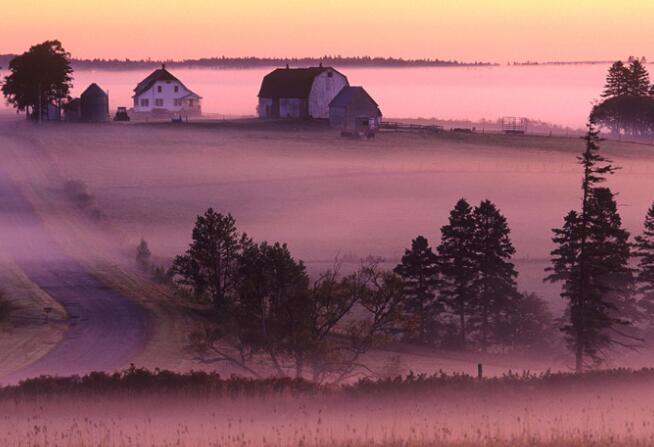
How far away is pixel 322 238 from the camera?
67.0 meters

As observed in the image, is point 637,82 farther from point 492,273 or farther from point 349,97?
point 492,273

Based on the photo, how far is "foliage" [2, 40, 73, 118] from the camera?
438ft

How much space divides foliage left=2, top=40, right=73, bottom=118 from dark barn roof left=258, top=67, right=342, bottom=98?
27.0 meters

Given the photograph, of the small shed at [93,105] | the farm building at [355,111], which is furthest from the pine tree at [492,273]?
the small shed at [93,105]

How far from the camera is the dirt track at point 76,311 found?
34812 mm

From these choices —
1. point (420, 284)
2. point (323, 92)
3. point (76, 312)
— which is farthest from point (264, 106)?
point (76, 312)

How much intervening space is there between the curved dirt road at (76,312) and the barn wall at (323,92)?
7294 cm

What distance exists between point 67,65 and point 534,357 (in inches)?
4144

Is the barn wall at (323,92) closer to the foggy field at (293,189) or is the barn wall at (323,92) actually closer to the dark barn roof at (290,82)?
the dark barn roof at (290,82)

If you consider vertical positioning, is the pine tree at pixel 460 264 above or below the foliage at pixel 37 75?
below

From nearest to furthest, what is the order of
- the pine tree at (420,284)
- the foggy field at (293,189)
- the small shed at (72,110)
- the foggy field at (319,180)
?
1. the pine tree at (420,284)
2. the foggy field at (293,189)
3. the foggy field at (319,180)
4. the small shed at (72,110)

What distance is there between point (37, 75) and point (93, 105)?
8.31 meters

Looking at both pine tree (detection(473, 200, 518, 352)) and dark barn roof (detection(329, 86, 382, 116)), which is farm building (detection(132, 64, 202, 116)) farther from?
pine tree (detection(473, 200, 518, 352))

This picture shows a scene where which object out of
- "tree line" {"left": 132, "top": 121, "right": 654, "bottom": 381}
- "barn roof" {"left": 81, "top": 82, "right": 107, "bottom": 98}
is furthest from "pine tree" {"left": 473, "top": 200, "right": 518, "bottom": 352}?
"barn roof" {"left": 81, "top": 82, "right": 107, "bottom": 98}
